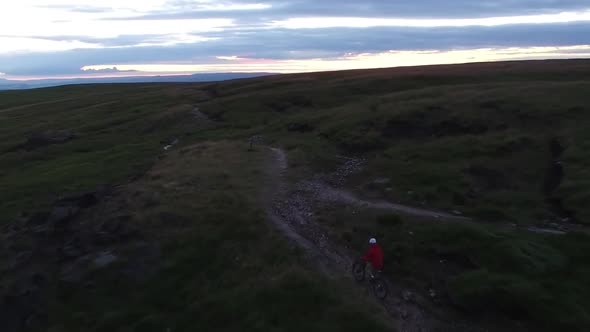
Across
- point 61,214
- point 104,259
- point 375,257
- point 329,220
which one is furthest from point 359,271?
point 61,214

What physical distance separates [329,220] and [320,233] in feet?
5.67

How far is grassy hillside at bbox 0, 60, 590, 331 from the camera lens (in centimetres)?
2102

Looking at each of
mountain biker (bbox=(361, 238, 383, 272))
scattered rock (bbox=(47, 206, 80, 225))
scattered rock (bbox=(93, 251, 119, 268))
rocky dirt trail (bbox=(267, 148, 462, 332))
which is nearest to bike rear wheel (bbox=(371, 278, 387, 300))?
rocky dirt trail (bbox=(267, 148, 462, 332))

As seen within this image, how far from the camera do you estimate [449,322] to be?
19.8m

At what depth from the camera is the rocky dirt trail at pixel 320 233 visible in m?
20.1

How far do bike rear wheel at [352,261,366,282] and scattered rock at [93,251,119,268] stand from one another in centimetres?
1300

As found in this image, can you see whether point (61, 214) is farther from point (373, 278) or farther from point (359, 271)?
point (373, 278)

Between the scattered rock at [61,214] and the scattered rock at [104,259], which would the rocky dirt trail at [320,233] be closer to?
the scattered rock at [104,259]

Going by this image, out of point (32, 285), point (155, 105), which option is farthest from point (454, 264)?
point (155, 105)

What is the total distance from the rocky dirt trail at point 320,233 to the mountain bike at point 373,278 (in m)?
0.38

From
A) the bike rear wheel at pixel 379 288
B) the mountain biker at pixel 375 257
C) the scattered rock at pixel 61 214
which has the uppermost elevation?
the mountain biker at pixel 375 257

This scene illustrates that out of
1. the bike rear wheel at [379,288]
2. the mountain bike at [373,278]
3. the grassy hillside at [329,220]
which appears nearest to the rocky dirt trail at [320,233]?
the bike rear wheel at [379,288]

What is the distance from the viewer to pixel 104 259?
86.2 feet

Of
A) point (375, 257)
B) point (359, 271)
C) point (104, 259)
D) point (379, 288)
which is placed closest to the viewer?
point (375, 257)
